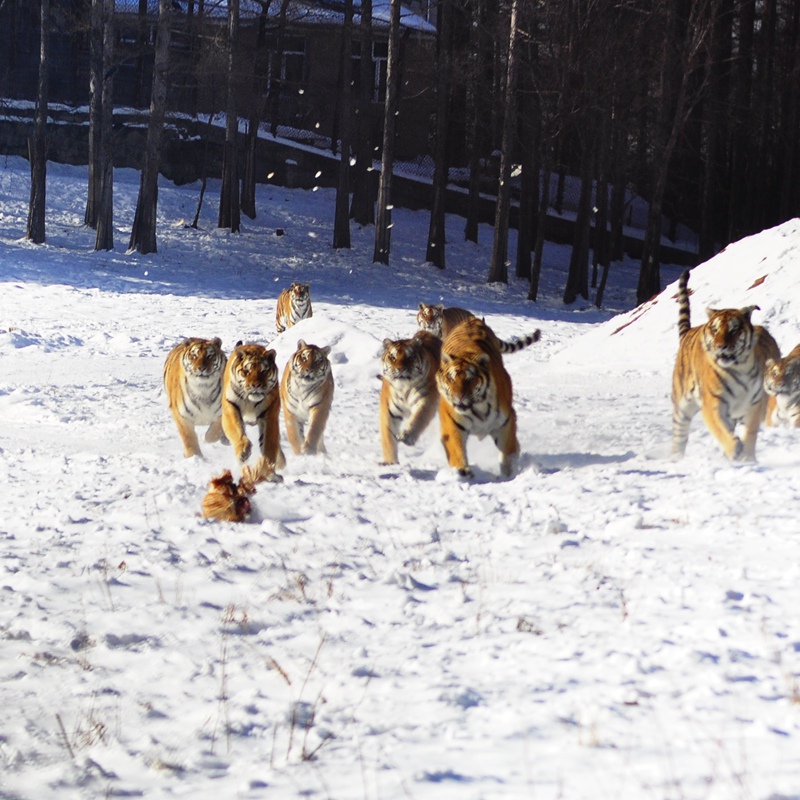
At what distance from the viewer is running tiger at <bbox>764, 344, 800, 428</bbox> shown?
8.62 meters

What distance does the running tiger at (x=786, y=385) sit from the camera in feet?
28.3

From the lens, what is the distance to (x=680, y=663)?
3895mm

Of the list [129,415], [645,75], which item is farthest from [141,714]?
[645,75]

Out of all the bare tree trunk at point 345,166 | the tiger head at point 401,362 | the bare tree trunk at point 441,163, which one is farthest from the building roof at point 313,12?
the tiger head at point 401,362

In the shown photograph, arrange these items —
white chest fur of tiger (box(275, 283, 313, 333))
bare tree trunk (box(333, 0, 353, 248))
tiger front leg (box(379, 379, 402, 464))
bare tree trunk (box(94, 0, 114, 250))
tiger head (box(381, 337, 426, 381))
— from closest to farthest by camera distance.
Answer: tiger head (box(381, 337, 426, 381))
tiger front leg (box(379, 379, 402, 464))
white chest fur of tiger (box(275, 283, 313, 333))
bare tree trunk (box(94, 0, 114, 250))
bare tree trunk (box(333, 0, 353, 248))

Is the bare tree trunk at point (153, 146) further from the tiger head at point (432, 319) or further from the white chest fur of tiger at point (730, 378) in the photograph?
the white chest fur of tiger at point (730, 378)

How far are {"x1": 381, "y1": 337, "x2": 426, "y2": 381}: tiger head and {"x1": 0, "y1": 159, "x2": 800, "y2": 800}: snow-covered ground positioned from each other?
0.67 metres

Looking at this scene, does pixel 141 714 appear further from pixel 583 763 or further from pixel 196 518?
pixel 196 518

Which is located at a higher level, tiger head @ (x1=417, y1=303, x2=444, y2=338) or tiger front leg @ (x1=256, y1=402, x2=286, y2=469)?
tiger head @ (x1=417, y1=303, x2=444, y2=338)

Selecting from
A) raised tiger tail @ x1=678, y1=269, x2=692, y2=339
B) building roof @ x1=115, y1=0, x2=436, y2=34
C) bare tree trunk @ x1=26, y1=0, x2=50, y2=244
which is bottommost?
raised tiger tail @ x1=678, y1=269, x2=692, y2=339

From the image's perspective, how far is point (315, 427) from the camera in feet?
28.6

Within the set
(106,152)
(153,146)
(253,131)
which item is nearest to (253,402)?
(153,146)

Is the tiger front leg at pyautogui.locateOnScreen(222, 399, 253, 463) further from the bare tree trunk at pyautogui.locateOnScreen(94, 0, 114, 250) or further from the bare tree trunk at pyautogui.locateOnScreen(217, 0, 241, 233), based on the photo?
the bare tree trunk at pyautogui.locateOnScreen(217, 0, 241, 233)

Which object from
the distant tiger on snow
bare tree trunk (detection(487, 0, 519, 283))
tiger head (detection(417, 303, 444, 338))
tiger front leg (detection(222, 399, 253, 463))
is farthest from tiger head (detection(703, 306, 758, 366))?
bare tree trunk (detection(487, 0, 519, 283))
